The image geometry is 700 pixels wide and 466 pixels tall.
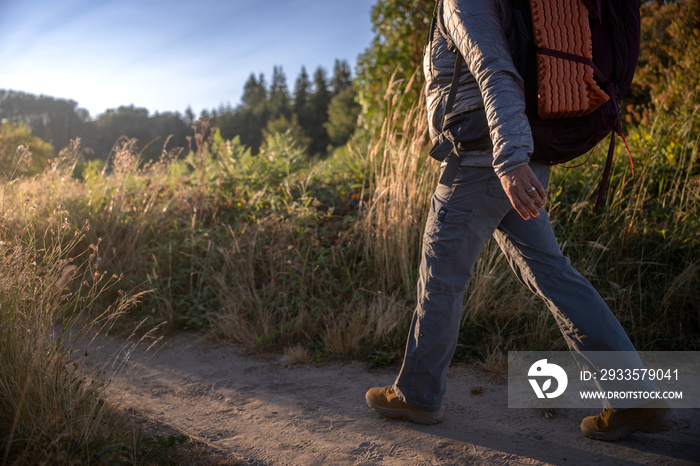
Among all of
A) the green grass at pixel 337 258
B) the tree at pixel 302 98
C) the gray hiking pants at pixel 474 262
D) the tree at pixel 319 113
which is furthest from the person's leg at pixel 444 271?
the tree at pixel 302 98

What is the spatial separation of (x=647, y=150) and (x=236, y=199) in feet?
13.6

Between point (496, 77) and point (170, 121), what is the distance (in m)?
33.9

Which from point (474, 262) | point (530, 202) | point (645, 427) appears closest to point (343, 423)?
point (474, 262)

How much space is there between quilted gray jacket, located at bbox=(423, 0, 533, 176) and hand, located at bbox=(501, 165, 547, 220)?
28 mm

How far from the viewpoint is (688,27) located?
436cm

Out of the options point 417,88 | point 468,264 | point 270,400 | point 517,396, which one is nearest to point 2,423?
point 270,400

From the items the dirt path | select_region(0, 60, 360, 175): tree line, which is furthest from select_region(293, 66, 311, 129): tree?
the dirt path

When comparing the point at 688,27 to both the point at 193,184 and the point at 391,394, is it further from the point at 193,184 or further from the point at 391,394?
the point at 193,184

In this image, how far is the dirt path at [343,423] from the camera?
1.95m

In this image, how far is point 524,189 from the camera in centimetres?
158

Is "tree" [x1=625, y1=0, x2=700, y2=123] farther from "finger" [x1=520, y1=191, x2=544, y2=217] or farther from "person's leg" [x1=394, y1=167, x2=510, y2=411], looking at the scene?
"finger" [x1=520, y1=191, x2=544, y2=217]

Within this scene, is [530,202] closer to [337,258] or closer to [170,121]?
[337,258]

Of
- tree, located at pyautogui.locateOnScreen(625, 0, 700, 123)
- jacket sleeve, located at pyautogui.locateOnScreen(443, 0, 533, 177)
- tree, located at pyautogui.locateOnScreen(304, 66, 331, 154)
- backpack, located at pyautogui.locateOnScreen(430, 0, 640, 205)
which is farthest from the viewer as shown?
tree, located at pyautogui.locateOnScreen(304, 66, 331, 154)

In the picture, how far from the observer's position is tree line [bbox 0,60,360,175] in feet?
42.5
